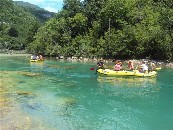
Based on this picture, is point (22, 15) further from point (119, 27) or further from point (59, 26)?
point (119, 27)

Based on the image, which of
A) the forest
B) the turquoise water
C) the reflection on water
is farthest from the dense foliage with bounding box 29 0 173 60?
the turquoise water

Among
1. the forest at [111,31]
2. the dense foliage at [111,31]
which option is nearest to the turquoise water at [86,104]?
the forest at [111,31]

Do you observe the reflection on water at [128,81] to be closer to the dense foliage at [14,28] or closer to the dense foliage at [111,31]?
the dense foliage at [111,31]

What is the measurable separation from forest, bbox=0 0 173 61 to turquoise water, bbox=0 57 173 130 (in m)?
23.6

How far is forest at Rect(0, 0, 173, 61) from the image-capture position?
56025 mm

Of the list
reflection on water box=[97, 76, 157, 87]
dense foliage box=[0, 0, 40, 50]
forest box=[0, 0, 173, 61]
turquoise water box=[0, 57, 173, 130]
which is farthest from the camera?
dense foliage box=[0, 0, 40, 50]

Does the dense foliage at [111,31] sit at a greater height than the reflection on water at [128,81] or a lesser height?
greater

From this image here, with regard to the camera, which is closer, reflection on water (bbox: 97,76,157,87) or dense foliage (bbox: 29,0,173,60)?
reflection on water (bbox: 97,76,157,87)

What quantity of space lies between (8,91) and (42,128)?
10449mm

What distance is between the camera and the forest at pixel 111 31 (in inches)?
2206

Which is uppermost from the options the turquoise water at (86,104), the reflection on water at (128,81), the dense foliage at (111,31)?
the dense foliage at (111,31)

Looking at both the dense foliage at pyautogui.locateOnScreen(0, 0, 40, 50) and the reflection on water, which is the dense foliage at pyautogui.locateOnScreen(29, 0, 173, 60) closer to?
the reflection on water

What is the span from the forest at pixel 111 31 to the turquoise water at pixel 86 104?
2357 centimetres

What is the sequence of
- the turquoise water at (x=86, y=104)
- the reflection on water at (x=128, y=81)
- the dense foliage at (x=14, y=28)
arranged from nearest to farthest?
the turquoise water at (x=86, y=104), the reflection on water at (x=128, y=81), the dense foliage at (x=14, y=28)
